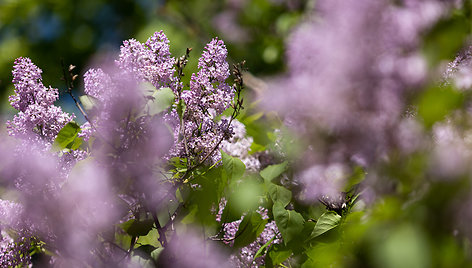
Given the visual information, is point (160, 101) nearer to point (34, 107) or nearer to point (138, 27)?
point (34, 107)

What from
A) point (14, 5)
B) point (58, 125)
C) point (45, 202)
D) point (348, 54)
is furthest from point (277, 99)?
point (14, 5)

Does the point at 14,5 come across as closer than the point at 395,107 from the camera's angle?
No

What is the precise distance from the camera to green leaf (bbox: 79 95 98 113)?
0.35 m

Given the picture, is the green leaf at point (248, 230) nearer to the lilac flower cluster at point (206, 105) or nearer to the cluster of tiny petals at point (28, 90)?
the lilac flower cluster at point (206, 105)

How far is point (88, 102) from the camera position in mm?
367

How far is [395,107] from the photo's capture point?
0.21 meters

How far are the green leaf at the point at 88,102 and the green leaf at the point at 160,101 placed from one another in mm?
46

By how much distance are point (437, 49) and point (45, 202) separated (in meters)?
0.24

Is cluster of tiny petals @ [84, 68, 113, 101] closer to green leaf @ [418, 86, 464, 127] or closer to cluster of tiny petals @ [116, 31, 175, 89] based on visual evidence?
cluster of tiny petals @ [116, 31, 175, 89]

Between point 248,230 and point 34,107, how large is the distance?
233mm

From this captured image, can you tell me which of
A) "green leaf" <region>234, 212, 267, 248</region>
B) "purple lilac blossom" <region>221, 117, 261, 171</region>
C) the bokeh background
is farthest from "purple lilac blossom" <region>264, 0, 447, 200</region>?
the bokeh background

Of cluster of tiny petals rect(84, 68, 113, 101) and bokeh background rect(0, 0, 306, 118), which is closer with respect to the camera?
cluster of tiny petals rect(84, 68, 113, 101)

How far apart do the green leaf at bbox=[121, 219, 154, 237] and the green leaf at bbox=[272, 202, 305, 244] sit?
0.13 meters

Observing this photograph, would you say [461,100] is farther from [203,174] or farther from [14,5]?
[14,5]
